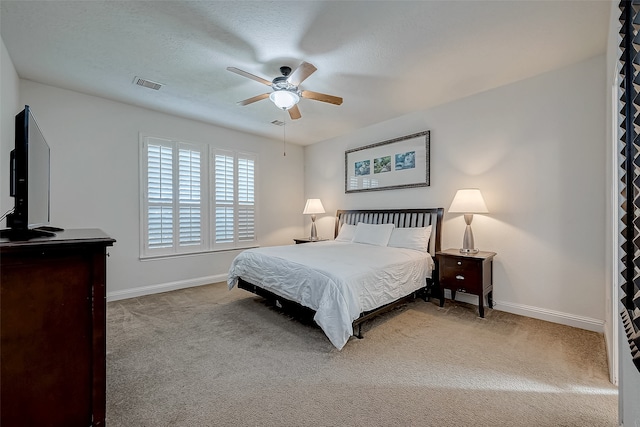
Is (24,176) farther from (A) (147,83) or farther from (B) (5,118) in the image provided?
(A) (147,83)

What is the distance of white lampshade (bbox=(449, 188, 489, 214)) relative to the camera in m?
3.35

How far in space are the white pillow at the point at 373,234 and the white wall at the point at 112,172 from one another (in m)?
2.39

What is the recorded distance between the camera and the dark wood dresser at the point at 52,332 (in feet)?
3.72

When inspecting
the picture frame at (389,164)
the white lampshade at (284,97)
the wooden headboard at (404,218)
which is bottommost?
the wooden headboard at (404,218)

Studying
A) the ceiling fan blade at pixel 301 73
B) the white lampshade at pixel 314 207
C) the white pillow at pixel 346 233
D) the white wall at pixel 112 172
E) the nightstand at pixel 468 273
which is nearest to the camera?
the ceiling fan blade at pixel 301 73

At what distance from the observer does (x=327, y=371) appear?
216 cm

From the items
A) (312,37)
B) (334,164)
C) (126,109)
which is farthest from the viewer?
(334,164)

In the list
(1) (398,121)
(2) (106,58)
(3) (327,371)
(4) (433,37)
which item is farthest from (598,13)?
(2) (106,58)

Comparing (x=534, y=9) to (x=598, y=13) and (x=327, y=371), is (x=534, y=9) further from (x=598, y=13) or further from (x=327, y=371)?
(x=327, y=371)

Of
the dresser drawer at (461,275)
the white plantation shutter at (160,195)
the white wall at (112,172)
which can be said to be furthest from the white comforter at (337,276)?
the white plantation shutter at (160,195)

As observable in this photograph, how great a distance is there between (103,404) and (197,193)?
145 inches

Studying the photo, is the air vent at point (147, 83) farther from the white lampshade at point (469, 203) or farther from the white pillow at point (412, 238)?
the white lampshade at point (469, 203)

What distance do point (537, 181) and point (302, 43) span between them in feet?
9.73

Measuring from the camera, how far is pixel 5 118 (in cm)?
264
